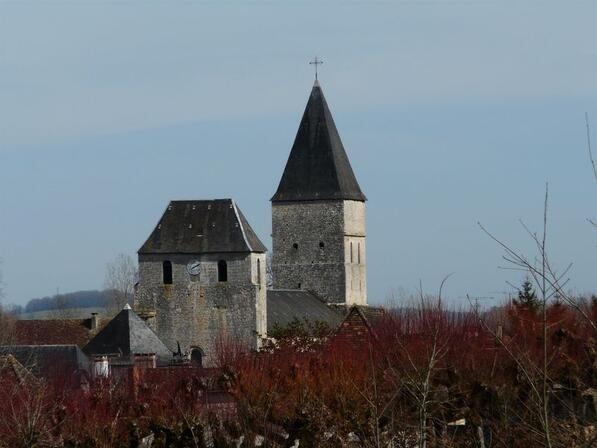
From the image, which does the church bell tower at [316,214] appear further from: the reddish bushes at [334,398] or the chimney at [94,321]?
the reddish bushes at [334,398]

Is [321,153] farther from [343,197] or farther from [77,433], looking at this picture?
[77,433]

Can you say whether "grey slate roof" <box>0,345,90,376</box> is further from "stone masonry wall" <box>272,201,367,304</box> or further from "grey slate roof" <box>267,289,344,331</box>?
"stone masonry wall" <box>272,201,367,304</box>

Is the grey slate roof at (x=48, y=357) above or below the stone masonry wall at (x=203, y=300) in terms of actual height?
below

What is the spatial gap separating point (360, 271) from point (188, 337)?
1395 centimetres

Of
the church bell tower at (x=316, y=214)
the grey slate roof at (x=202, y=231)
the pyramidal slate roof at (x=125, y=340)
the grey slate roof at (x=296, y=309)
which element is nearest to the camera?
the pyramidal slate roof at (x=125, y=340)

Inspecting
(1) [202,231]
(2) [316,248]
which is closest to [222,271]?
(1) [202,231]

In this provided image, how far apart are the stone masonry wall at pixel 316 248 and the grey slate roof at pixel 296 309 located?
90 centimetres

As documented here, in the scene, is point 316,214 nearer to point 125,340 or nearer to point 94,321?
point 94,321

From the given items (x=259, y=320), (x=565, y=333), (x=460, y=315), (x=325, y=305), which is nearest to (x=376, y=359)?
(x=565, y=333)

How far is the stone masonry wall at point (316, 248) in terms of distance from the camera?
6775 cm

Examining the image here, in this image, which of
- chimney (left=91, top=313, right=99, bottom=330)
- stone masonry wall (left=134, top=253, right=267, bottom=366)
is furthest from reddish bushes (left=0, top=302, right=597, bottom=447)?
chimney (left=91, top=313, right=99, bottom=330)

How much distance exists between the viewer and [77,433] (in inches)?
987

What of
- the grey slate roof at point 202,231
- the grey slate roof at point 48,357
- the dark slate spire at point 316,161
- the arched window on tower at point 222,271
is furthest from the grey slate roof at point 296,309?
the grey slate roof at point 48,357

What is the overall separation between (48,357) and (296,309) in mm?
20378
